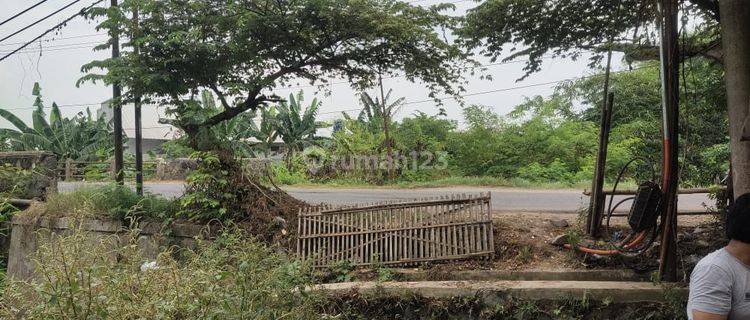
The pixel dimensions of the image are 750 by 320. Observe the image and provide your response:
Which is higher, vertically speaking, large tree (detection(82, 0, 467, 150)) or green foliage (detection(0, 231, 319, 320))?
large tree (detection(82, 0, 467, 150))

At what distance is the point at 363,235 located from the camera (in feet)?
21.2

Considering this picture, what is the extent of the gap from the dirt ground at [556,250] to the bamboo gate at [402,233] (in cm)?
20

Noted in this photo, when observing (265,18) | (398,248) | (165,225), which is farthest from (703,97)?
(165,225)

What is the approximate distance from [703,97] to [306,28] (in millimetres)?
5671

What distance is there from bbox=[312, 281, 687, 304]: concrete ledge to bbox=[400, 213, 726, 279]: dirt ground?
0.34 m

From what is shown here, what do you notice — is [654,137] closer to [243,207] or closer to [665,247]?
[665,247]

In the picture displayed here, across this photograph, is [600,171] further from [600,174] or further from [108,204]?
[108,204]

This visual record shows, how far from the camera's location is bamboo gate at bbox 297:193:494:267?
20.0ft

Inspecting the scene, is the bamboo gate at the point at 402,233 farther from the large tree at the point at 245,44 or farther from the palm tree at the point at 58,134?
the palm tree at the point at 58,134

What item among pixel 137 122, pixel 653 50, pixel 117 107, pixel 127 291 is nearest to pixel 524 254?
pixel 653 50

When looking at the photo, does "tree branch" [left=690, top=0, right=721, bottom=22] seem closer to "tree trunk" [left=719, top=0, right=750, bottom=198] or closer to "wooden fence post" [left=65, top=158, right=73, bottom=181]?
"tree trunk" [left=719, top=0, right=750, bottom=198]

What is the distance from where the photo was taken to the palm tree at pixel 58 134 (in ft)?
65.1

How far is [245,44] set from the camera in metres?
7.67

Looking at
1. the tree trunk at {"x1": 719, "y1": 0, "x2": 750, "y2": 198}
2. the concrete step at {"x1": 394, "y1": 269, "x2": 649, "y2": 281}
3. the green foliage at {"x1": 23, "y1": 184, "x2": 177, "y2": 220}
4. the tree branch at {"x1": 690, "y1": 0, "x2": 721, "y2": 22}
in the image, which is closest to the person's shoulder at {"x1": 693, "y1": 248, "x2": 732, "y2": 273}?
the tree trunk at {"x1": 719, "y1": 0, "x2": 750, "y2": 198}
